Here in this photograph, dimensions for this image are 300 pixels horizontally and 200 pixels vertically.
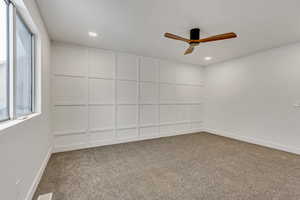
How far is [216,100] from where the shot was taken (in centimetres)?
504

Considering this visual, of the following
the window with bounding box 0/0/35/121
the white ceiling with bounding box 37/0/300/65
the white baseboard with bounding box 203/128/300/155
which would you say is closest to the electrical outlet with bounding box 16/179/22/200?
the window with bounding box 0/0/35/121

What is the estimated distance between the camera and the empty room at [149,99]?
182 cm

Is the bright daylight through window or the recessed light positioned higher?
the recessed light

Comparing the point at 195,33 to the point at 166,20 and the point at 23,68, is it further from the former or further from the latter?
the point at 23,68

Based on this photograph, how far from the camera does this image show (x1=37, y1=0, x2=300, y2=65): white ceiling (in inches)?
77.9

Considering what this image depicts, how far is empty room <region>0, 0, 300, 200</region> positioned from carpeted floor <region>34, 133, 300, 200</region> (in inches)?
0.9

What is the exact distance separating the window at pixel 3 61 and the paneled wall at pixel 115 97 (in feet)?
6.41

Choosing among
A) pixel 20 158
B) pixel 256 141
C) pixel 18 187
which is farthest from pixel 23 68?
pixel 256 141

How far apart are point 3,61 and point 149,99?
3.36 metres

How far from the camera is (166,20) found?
7.79 ft

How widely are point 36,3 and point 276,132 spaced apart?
5.35m

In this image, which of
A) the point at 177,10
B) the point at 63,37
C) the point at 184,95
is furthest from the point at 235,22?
the point at 63,37

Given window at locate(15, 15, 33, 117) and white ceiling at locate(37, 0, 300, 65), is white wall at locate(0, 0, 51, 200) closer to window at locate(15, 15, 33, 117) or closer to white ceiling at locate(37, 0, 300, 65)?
window at locate(15, 15, 33, 117)

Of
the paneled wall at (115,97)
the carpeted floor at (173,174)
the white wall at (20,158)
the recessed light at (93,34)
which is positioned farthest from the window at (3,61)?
the paneled wall at (115,97)
